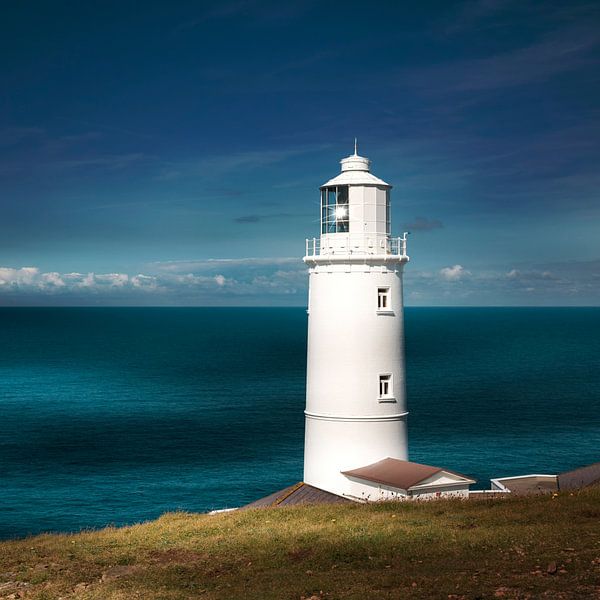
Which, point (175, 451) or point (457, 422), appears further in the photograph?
point (457, 422)

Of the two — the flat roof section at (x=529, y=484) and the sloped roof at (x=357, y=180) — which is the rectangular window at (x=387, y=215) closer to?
the sloped roof at (x=357, y=180)

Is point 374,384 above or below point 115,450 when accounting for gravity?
above

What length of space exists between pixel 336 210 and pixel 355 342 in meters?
6.04

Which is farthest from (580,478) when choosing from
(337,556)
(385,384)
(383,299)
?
(337,556)

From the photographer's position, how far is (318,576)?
17.4 m

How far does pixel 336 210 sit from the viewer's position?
34.6 m

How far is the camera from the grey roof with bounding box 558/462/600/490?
31.8 meters

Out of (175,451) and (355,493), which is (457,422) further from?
(355,493)

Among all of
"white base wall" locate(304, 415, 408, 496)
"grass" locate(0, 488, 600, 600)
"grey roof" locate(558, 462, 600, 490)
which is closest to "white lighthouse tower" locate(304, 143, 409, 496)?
"white base wall" locate(304, 415, 408, 496)

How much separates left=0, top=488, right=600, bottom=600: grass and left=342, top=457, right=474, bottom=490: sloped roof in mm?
5537

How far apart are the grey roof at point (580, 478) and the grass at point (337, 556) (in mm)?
7200

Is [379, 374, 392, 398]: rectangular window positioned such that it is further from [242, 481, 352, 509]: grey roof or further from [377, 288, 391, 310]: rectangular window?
[242, 481, 352, 509]: grey roof

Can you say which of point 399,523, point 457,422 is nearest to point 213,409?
point 457,422

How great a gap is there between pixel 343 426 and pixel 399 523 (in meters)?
11.1
